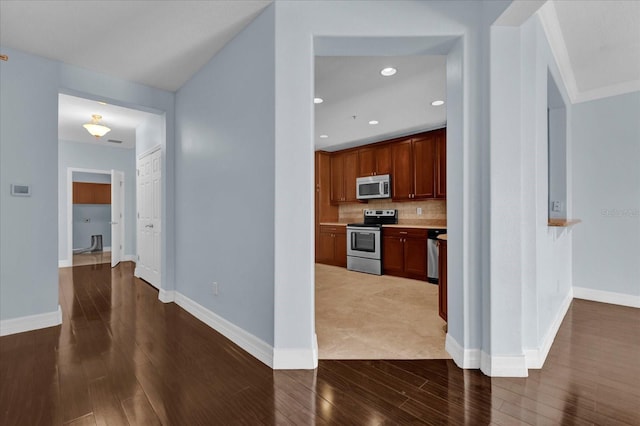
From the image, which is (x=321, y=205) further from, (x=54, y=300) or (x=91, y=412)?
(x=91, y=412)

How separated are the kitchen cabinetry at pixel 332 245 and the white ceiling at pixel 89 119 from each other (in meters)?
3.85

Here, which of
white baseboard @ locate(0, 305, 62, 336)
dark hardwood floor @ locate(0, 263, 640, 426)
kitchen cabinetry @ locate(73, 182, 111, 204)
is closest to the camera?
dark hardwood floor @ locate(0, 263, 640, 426)

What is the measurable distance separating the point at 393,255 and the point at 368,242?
0.53 meters

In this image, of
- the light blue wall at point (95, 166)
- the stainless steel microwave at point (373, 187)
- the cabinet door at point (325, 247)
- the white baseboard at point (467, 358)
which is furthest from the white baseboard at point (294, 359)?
the light blue wall at point (95, 166)

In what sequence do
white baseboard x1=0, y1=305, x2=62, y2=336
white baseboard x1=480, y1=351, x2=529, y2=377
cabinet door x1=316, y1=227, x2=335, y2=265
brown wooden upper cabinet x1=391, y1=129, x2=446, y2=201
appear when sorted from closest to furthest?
white baseboard x1=480, y1=351, x2=529, y2=377, white baseboard x1=0, y1=305, x2=62, y2=336, brown wooden upper cabinet x1=391, y1=129, x2=446, y2=201, cabinet door x1=316, y1=227, x2=335, y2=265

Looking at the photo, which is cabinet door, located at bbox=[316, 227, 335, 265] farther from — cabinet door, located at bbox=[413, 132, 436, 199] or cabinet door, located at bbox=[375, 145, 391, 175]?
cabinet door, located at bbox=[413, 132, 436, 199]

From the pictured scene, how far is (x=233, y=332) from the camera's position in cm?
264

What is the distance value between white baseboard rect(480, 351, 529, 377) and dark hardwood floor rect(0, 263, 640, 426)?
5 centimetres

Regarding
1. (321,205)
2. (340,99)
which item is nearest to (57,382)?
(340,99)

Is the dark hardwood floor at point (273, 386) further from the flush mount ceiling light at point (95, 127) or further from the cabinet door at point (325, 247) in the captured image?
the cabinet door at point (325, 247)

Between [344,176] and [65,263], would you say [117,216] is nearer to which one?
A: [65,263]

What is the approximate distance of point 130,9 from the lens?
7.62 ft

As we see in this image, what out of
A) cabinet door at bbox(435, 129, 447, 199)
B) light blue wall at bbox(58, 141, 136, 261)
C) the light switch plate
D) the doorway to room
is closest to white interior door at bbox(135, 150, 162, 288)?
the light switch plate

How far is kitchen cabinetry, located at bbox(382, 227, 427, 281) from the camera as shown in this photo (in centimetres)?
491
